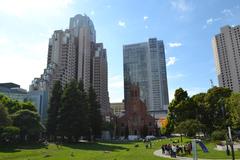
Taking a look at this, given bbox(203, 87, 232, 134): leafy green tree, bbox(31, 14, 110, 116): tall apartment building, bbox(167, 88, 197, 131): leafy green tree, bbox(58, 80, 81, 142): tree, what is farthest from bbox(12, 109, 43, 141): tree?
bbox(31, 14, 110, 116): tall apartment building

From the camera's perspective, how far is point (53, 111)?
2375 inches

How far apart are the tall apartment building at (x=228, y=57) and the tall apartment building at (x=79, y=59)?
251 ft

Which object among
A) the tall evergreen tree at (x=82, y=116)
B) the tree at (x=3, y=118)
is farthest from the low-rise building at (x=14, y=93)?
the tree at (x=3, y=118)

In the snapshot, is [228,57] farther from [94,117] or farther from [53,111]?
[53,111]

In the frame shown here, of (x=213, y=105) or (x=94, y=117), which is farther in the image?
(x=94, y=117)

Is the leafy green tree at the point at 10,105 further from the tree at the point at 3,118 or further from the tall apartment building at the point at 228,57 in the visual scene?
the tall apartment building at the point at 228,57

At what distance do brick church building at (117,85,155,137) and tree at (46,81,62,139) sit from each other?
161 ft

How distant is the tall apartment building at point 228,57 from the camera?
151 meters

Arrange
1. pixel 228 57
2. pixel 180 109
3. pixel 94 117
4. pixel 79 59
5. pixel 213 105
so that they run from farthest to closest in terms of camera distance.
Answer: pixel 79 59 < pixel 228 57 < pixel 94 117 < pixel 180 109 < pixel 213 105

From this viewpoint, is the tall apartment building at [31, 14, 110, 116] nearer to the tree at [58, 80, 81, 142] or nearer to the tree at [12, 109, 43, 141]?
the tree at [58, 80, 81, 142]

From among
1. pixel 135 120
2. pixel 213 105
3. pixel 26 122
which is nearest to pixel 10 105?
pixel 26 122

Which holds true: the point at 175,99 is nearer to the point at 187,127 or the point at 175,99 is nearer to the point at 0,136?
the point at 187,127

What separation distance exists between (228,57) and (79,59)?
94.7 m

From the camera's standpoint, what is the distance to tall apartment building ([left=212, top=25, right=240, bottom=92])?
5950 inches
